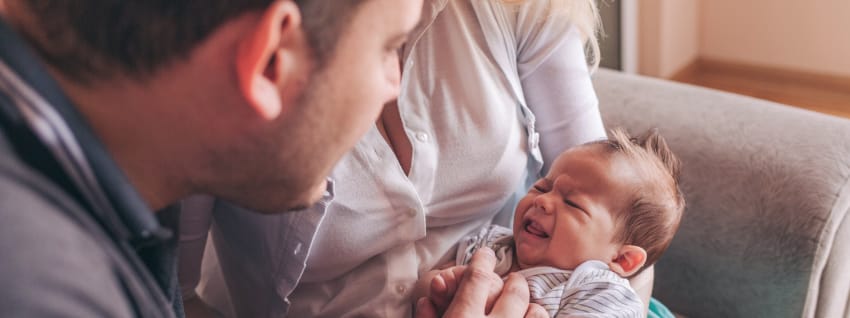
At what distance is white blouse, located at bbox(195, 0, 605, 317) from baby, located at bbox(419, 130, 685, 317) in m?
0.05

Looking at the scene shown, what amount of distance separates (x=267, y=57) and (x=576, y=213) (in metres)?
0.63

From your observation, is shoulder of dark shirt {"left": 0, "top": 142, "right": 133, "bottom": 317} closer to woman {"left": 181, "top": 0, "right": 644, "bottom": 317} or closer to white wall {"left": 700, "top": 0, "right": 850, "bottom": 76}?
woman {"left": 181, "top": 0, "right": 644, "bottom": 317}

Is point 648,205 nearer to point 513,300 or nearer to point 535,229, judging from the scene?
point 535,229

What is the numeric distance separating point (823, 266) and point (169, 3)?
3.30ft

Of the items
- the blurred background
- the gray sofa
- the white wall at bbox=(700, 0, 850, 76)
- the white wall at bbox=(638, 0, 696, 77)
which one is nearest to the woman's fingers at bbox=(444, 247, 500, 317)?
the gray sofa

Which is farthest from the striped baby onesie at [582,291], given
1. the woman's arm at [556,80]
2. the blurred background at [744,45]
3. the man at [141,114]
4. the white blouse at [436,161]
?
the blurred background at [744,45]

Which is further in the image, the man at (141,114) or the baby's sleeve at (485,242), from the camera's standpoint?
the baby's sleeve at (485,242)

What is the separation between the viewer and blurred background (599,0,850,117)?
257 cm

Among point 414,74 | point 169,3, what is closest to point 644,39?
point 414,74

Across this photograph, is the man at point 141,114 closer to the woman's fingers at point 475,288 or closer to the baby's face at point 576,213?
the woman's fingers at point 475,288

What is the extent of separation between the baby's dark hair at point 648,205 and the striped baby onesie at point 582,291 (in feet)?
0.24

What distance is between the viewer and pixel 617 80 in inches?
59.2

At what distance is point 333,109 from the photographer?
0.67 meters

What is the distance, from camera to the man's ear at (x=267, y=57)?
585mm
